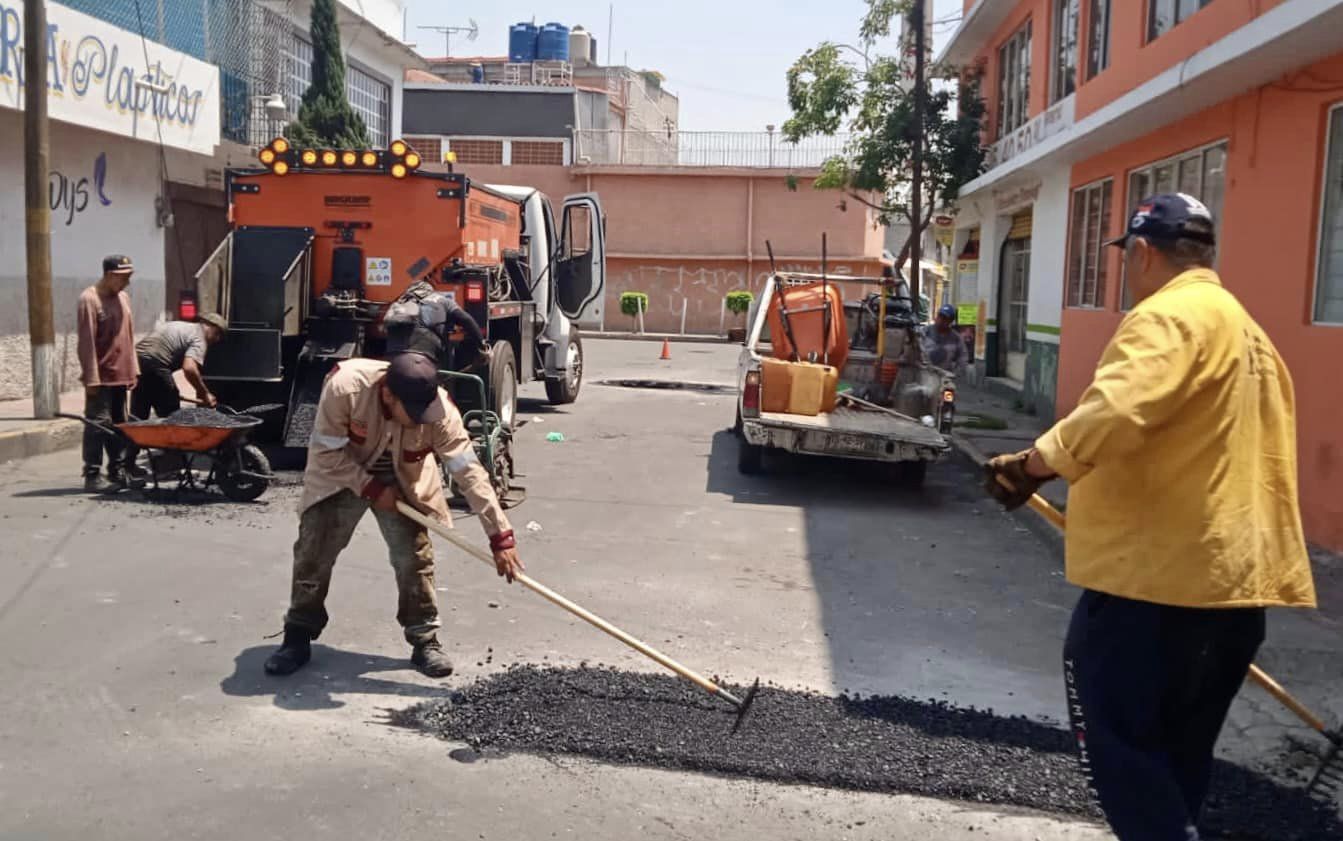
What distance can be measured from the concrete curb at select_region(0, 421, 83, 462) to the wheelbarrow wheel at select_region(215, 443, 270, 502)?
8.88 ft

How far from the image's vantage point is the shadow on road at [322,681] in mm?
4762

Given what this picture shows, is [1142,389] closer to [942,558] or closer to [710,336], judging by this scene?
[942,558]

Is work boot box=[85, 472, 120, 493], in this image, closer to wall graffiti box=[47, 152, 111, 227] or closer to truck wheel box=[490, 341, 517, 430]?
truck wheel box=[490, 341, 517, 430]

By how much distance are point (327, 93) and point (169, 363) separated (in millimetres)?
11800

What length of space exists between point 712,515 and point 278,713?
4734 mm

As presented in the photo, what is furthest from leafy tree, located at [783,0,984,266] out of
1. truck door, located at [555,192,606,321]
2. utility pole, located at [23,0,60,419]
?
utility pole, located at [23,0,60,419]

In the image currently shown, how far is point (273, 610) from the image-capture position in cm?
591

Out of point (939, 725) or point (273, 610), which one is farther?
point (273, 610)

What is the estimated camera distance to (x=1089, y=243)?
550 inches

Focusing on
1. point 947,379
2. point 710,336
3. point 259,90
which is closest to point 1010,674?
point 947,379

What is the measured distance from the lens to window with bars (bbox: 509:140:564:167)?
3688 cm

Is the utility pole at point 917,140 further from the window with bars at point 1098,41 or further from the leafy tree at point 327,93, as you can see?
the leafy tree at point 327,93

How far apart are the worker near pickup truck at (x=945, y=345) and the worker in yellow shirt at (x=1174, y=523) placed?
10.1 m

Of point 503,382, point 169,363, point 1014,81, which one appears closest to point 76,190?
point 169,363
